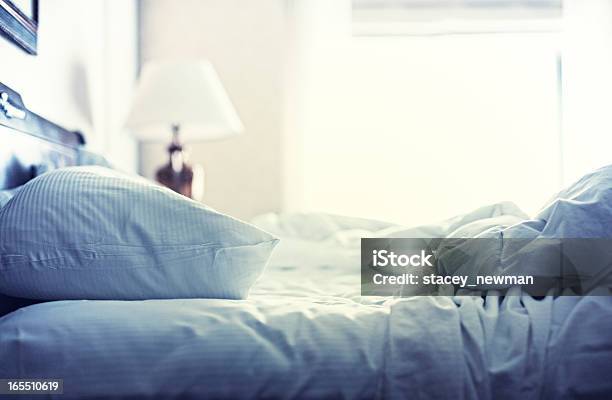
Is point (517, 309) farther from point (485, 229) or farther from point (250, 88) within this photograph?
point (250, 88)

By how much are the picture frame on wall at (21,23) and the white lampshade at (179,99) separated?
776 millimetres

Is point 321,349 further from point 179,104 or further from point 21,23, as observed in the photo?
point 179,104

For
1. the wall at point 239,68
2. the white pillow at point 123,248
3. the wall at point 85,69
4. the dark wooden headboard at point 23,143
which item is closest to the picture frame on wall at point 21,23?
the wall at point 85,69

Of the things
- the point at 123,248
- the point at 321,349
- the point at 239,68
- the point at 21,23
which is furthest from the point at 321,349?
the point at 239,68

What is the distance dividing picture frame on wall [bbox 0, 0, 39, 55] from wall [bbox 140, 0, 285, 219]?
156cm

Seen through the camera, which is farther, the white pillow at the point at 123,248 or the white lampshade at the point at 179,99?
the white lampshade at the point at 179,99

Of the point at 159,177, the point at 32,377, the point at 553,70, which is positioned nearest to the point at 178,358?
the point at 32,377

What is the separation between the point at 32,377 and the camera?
782mm

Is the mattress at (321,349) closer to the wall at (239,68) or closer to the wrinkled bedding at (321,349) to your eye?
the wrinkled bedding at (321,349)

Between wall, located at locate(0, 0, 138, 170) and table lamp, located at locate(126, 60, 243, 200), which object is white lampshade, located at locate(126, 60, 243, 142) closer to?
table lamp, located at locate(126, 60, 243, 200)

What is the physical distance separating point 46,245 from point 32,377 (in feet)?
0.68

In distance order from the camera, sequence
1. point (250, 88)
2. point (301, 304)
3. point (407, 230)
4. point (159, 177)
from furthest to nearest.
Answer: point (250, 88) → point (159, 177) → point (407, 230) → point (301, 304)

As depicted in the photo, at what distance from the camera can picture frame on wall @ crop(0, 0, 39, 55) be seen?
1341 millimetres

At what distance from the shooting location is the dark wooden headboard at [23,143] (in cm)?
130
